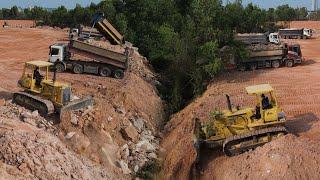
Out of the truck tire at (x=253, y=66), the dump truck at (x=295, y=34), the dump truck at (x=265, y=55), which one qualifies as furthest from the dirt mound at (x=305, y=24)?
the truck tire at (x=253, y=66)

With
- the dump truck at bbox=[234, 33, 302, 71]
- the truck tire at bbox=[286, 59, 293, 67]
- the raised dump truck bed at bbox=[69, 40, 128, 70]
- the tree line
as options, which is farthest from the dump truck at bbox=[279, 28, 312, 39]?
the raised dump truck bed at bbox=[69, 40, 128, 70]

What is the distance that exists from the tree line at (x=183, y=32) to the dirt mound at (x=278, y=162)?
1198 cm

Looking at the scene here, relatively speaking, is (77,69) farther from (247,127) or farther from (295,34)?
(295,34)

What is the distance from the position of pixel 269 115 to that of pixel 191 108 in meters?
9.10

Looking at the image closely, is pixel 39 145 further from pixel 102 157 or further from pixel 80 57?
pixel 80 57

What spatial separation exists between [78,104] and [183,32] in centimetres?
1506

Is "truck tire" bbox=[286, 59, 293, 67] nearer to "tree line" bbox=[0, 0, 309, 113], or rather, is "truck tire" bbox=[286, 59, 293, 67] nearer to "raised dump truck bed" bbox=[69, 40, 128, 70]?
"tree line" bbox=[0, 0, 309, 113]

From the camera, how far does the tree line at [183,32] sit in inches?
1309

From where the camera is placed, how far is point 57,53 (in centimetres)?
3325

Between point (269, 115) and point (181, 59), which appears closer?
point (269, 115)

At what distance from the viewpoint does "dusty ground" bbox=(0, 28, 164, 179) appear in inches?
814

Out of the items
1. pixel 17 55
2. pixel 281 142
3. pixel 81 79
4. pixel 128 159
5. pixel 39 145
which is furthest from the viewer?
pixel 17 55

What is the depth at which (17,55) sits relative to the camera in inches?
1662

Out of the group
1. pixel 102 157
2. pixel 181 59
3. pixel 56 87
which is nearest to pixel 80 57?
pixel 181 59
